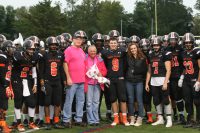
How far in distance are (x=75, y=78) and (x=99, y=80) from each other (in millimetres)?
654

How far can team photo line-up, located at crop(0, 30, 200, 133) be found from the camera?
32.0 feet

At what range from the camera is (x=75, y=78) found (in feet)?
33.1

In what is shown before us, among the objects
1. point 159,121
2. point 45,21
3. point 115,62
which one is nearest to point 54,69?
point 115,62

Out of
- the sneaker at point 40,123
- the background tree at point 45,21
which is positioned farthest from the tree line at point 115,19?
the sneaker at point 40,123

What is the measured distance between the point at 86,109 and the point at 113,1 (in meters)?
70.0

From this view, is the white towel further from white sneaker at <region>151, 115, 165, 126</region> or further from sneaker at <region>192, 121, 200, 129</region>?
sneaker at <region>192, 121, 200, 129</region>

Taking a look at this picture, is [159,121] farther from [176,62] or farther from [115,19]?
[115,19]

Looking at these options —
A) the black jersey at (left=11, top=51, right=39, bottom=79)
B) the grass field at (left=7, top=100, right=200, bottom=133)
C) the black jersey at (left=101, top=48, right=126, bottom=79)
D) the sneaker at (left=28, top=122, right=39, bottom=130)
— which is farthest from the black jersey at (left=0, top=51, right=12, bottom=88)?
the black jersey at (left=101, top=48, right=126, bottom=79)

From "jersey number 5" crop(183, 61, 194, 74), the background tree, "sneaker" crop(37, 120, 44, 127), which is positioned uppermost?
the background tree

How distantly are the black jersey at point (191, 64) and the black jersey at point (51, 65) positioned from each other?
3279mm

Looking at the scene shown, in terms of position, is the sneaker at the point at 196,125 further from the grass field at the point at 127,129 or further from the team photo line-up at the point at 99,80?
the grass field at the point at 127,129

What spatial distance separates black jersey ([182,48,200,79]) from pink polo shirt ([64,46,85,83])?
2761 mm

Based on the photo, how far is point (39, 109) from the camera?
10.4 m

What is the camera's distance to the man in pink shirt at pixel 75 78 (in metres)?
10.0
